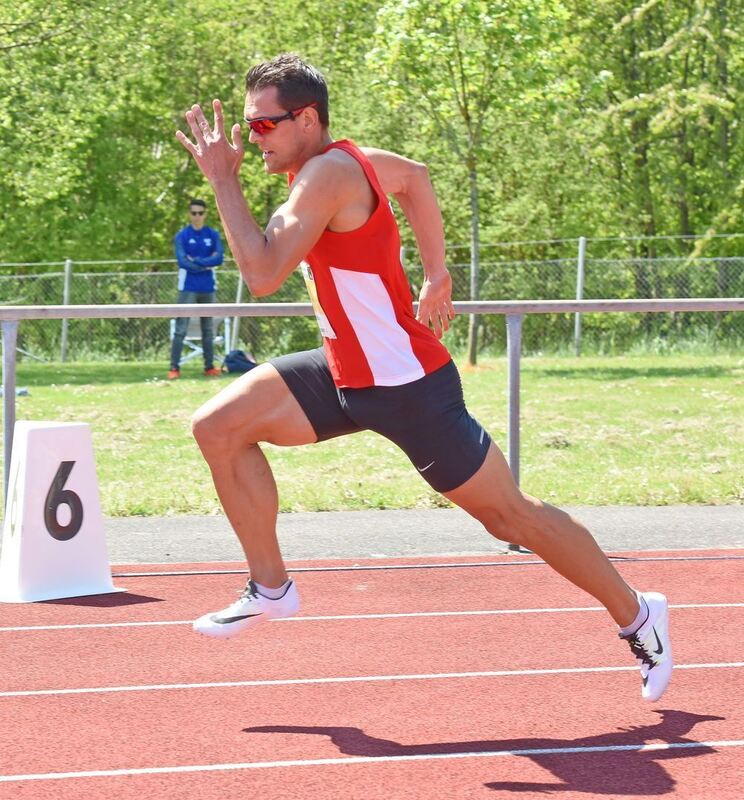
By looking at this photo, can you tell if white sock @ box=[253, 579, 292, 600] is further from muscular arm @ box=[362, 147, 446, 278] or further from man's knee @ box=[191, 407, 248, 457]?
muscular arm @ box=[362, 147, 446, 278]

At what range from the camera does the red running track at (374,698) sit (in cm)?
428

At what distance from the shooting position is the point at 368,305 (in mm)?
4727

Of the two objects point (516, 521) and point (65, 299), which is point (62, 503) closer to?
point (516, 521)

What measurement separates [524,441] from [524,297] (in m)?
11.7

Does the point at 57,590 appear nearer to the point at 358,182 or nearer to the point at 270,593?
the point at 270,593

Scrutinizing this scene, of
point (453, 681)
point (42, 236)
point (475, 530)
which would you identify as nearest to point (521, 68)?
point (42, 236)

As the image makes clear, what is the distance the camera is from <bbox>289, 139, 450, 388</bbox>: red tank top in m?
4.66

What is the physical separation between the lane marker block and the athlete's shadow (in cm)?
242

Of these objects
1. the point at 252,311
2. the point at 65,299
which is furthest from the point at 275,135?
the point at 65,299

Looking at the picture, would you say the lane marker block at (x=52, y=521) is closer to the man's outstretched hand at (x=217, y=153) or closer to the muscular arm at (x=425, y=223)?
the muscular arm at (x=425, y=223)

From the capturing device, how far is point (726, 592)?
273 inches

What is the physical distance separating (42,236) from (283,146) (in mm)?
23929

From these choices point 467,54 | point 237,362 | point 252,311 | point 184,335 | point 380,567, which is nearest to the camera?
point 252,311

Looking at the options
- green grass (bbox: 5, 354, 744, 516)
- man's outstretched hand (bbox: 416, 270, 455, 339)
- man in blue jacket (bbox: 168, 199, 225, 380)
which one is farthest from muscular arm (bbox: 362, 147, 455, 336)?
man in blue jacket (bbox: 168, 199, 225, 380)
